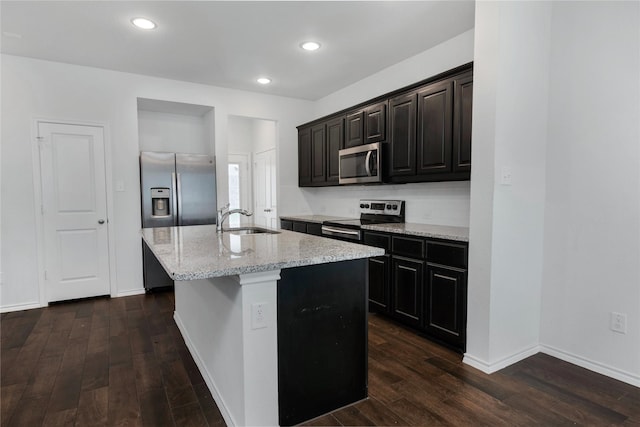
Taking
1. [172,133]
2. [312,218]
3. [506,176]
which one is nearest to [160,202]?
[172,133]

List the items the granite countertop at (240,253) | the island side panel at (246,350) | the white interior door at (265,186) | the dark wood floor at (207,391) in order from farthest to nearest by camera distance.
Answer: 1. the white interior door at (265,186)
2. the dark wood floor at (207,391)
3. the island side panel at (246,350)
4. the granite countertop at (240,253)

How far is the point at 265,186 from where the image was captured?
630 cm

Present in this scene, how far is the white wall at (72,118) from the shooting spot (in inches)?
138

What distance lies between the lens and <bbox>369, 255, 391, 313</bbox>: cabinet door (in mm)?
3104

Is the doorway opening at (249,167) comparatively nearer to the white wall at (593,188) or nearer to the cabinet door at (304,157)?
the cabinet door at (304,157)

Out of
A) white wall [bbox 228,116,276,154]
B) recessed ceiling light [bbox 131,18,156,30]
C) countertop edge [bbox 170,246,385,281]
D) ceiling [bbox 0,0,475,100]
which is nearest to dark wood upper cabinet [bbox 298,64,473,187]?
ceiling [bbox 0,0,475,100]

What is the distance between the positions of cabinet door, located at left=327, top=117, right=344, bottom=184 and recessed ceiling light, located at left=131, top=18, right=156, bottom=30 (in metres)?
2.16

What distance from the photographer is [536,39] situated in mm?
2396

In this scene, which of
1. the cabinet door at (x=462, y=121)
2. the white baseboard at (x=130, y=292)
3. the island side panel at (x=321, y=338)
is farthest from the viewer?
the white baseboard at (x=130, y=292)

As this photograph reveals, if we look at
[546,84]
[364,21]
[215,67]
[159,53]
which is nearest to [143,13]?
[159,53]

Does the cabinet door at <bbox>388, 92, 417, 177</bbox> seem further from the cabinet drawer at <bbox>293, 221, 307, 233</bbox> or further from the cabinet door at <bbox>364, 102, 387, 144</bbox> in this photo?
the cabinet drawer at <bbox>293, 221, 307, 233</bbox>

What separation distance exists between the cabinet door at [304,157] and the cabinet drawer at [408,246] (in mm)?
2247

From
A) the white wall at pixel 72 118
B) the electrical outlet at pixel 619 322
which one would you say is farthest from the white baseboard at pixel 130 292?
the electrical outlet at pixel 619 322

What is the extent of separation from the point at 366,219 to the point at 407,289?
1.40 m
